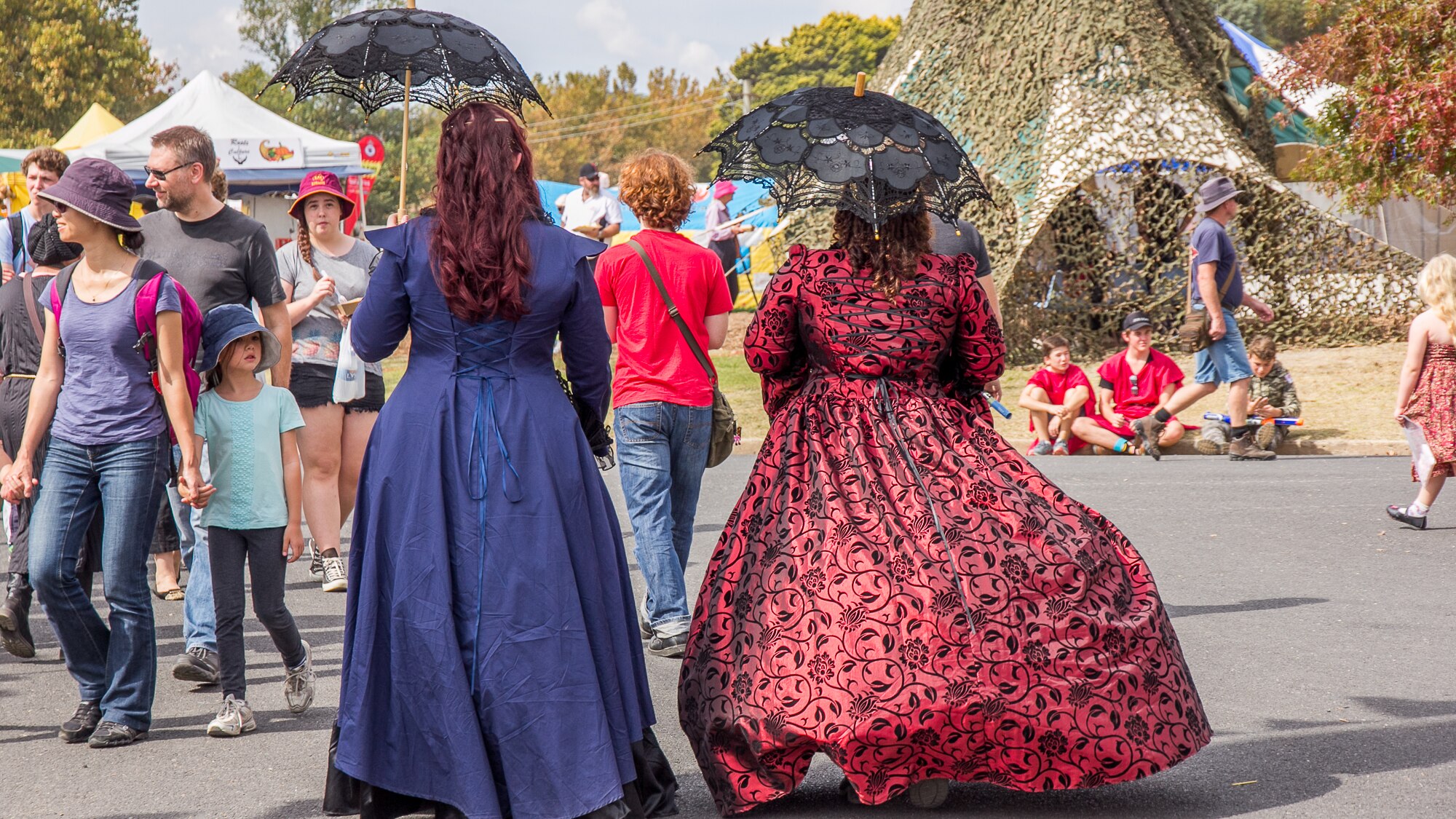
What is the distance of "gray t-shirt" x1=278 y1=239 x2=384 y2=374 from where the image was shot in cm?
706

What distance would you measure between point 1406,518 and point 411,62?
6.17 metres

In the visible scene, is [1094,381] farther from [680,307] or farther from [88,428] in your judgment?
[88,428]

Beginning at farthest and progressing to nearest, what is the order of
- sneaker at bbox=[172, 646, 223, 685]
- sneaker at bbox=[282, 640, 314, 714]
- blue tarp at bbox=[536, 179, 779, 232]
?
blue tarp at bbox=[536, 179, 779, 232] → sneaker at bbox=[172, 646, 223, 685] → sneaker at bbox=[282, 640, 314, 714]

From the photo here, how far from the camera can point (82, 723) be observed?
4.94m

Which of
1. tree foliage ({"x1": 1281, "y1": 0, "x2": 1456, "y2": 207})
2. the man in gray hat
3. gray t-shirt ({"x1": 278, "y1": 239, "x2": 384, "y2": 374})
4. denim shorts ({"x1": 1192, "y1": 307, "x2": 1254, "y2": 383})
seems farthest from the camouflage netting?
gray t-shirt ({"x1": 278, "y1": 239, "x2": 384, "y2": 374})

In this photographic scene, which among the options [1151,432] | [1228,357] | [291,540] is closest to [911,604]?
[291,540]

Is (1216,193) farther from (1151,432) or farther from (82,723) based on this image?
(82,723)

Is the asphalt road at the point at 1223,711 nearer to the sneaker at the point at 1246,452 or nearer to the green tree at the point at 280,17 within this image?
the sneaker at the point at 1246,452

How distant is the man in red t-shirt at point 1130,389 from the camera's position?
1208 cm

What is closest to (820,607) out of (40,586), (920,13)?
(40,586)

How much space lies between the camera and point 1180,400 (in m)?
11.3

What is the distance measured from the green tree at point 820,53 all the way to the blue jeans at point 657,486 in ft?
269

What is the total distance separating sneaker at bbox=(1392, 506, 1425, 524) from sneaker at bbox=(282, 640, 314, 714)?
20.2 ft

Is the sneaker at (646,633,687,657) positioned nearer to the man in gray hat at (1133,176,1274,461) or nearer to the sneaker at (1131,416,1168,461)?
the man in gray hat at (1133,176,1274,461)
